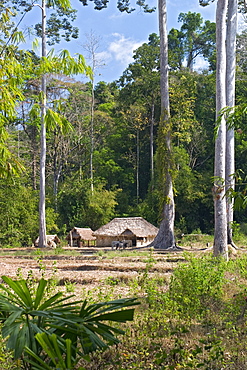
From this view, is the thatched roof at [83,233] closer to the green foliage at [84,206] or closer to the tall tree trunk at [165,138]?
the green foliage at [84,206]

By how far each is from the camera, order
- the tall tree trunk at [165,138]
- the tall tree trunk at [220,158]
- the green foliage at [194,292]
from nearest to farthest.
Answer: the green foliage at [194,292]
the tall tree trunk at [220,158]
the tall tree trunk at [165,138]

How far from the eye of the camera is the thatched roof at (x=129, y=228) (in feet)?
85.4

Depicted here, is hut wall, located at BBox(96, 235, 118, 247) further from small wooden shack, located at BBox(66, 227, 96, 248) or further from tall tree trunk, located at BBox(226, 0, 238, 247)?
tall tree trunk, located at BBox(226, 0, 238, 247)

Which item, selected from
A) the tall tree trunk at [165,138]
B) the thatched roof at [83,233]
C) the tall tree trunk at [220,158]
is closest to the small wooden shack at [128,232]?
the thatched roof at [83,233]

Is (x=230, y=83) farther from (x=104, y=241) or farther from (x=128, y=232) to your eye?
(x=104, y=241)

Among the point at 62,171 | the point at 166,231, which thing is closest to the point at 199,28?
the point at 62,171

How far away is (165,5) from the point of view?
18969 millimetres

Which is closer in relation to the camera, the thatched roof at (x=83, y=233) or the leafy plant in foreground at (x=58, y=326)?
the leafy plant in foreground at (x=58, y=326)

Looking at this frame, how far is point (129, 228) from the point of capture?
2606cm

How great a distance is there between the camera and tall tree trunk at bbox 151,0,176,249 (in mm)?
18641

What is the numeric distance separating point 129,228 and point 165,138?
27.0 feet

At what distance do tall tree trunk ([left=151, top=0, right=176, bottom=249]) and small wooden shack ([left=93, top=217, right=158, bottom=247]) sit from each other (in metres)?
6.89

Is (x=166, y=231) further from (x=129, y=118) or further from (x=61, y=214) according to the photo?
(x=129, y=118)

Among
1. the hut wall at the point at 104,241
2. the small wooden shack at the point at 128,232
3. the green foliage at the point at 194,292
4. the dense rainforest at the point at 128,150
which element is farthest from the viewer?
the dense rainforest at the point at 128,150
